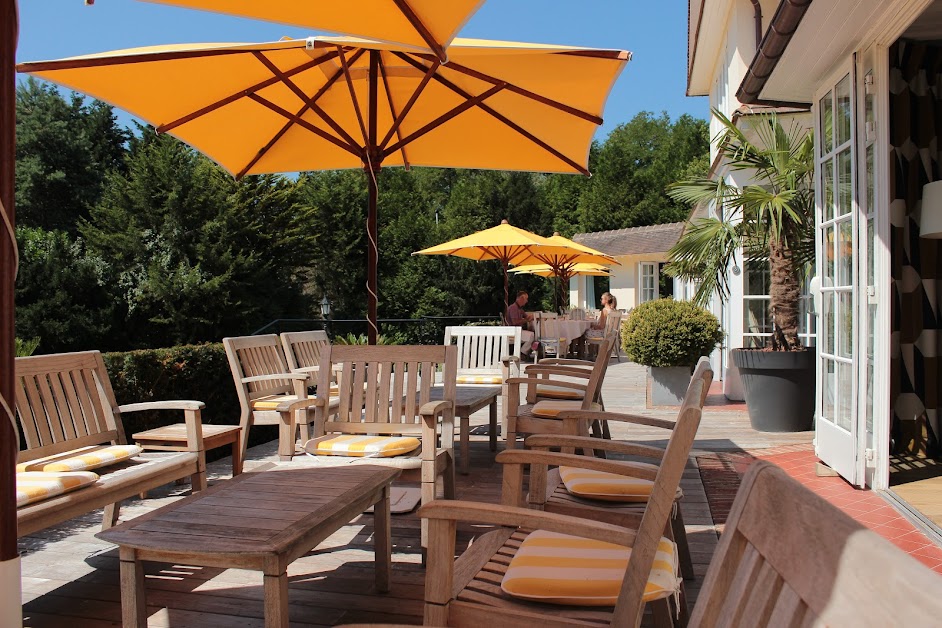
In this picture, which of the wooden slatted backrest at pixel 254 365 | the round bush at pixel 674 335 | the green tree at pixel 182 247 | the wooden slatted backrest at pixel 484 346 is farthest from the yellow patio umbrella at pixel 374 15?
the green tree at pixel 182 247

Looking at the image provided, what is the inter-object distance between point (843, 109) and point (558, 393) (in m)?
2.82

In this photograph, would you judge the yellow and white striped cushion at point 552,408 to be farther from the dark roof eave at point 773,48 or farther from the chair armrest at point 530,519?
the chair armrest at point 530,519

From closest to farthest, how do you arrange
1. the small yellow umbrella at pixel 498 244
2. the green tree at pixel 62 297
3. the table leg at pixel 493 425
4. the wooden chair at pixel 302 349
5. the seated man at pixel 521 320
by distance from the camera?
the table leg at pixel 493 425 → the wooden chair at pixel 302 349 → the small yellow umbrella at pixel 498 244 → the seated man at pixel 521 320 → the green tree at pixel 62 297

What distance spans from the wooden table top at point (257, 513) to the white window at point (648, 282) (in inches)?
822

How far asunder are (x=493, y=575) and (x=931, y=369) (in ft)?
16.5

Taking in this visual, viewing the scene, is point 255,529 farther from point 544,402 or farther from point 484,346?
point 484,346

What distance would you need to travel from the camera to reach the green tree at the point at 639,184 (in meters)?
35.3

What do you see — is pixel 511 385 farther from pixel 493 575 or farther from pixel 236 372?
pixel 493 575

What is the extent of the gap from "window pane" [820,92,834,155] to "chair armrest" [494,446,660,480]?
404cm

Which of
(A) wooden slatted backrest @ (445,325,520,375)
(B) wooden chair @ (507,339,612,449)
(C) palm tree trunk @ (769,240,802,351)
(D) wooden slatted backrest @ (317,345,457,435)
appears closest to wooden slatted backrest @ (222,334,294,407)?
(D) wooden slatted backrest @ (317,345,457,435)

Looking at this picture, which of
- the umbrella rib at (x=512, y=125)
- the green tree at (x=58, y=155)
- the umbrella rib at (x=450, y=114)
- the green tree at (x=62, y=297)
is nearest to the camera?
the umbrella rib at (x=450, y=114)

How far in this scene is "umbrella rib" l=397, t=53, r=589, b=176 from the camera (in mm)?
4555

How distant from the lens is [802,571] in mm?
772

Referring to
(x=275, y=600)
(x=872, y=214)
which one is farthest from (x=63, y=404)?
(x=872, y=214)
